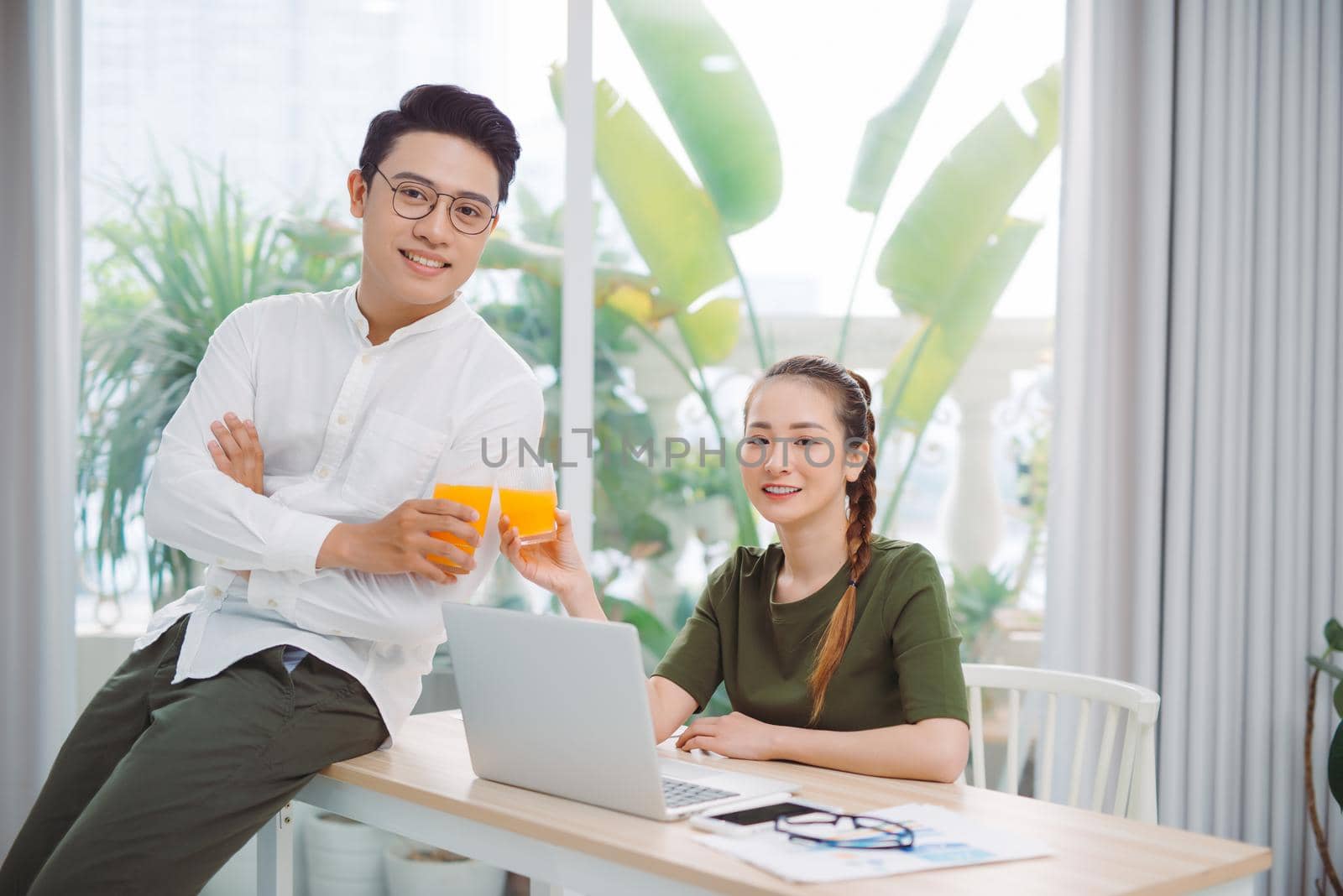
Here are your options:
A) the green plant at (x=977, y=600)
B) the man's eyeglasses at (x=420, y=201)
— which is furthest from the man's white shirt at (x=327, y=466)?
the green plant at (x=977, y=600)

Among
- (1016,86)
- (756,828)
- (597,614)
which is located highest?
(1016,86)

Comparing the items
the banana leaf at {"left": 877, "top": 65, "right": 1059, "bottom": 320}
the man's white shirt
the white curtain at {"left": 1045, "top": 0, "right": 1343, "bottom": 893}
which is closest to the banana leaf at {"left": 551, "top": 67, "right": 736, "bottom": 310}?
the banana leaf at {"left": 877, "top": 65, "right": 1059, "bottom": 320}

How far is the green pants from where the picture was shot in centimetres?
141

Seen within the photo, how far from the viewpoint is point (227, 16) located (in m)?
3.12

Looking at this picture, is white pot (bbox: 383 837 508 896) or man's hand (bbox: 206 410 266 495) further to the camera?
white pot (bbox: 383 837 508 896)

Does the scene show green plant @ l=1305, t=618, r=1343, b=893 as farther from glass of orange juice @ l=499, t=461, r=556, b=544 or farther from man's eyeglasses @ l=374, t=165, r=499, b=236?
man's eyeglasses @ l=374, t=165, r=499, b=236

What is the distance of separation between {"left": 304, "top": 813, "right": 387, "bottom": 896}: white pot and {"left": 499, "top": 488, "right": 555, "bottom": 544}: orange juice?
1768 mm

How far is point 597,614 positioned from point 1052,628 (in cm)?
149

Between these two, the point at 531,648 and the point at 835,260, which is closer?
the point at 531,648

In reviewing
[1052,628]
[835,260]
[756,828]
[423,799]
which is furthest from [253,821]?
[835,260]

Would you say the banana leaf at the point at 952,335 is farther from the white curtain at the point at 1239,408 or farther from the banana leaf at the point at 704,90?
the banana leaf at the point at 704,90

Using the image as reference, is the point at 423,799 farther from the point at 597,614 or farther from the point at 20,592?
the point at 20,592

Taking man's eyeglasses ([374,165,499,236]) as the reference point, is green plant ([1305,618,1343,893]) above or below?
below

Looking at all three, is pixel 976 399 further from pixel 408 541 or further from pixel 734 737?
pixel 408 541
